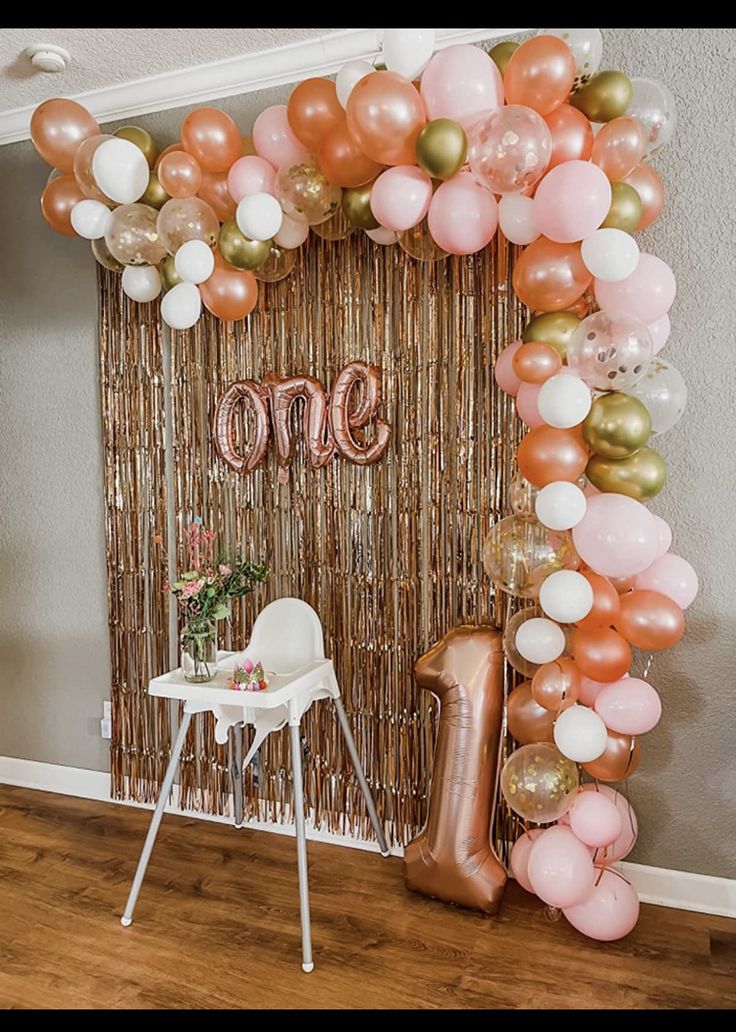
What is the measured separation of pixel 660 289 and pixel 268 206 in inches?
41.6

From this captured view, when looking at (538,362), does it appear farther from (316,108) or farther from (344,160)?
(316,108)

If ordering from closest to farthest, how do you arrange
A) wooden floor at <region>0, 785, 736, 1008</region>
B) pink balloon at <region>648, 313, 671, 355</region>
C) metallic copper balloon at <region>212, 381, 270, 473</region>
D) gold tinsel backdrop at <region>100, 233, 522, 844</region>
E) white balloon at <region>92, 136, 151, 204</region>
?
wooden floor at <region>0, 785, 736, 1008</region> → pink balloon at <region>648, 313, 671, 355</region> → white balloon at <region>92, 136, 151, 204</region> → gold tinsel backdrop at <region>100, 233, 522, 844</region> → metallic copper balloon at <region>212, 381, 270, 473</region>

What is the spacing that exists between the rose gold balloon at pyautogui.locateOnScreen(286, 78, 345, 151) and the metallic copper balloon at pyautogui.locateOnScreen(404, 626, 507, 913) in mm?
1463

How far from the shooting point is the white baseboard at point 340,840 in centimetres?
234

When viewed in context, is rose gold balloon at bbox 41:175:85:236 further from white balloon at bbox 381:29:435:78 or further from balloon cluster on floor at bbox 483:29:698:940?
balloon cluster on floor at bbox 483:29:698:940

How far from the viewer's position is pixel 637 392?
197cm

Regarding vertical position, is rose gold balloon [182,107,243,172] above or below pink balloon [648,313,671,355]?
above

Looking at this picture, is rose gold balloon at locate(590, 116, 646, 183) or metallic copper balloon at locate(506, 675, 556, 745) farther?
metallic copper balloon at locate(506, 675, 556, 745)

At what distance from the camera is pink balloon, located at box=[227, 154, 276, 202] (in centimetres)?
228

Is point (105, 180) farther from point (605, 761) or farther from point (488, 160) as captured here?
point (605, 761)

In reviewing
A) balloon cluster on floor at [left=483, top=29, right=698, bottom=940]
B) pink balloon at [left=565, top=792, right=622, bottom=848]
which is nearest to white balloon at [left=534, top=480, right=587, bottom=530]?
balloon cluster on floor at [left=483, top=29, right=698, bottom=940]

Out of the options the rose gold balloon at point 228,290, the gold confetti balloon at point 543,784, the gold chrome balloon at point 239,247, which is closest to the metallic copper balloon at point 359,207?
the gold chrome balloon at point 239,247

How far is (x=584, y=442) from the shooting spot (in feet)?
6.57

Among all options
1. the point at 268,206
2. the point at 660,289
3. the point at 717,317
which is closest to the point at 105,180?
the point at 268,206
